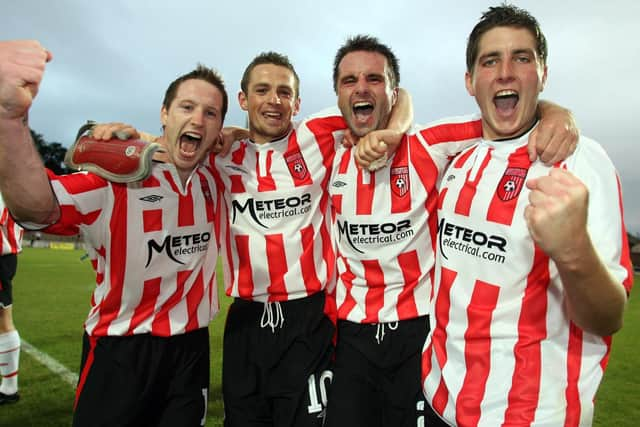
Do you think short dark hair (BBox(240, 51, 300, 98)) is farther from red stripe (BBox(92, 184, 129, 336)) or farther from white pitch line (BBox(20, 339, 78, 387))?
white pitch line (BBox(20, 339, 78, 387))

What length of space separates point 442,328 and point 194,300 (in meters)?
1.41

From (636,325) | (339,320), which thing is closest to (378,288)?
(339,320)

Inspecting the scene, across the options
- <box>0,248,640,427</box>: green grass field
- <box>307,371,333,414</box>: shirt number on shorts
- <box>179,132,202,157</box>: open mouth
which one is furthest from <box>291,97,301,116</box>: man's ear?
<box>0,248,640,427</box>: green grass field

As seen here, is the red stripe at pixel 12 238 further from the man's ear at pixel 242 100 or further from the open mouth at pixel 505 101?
the open mouth at pixel 505 101

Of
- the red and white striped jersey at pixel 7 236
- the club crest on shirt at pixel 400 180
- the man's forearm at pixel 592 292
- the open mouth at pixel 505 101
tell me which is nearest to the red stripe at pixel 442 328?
the man's forearm at pixel 592 292

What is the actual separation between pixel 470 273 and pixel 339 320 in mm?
943

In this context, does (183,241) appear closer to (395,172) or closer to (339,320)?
(339,320)

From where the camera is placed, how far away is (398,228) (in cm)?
254

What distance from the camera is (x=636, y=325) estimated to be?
32.6 ft

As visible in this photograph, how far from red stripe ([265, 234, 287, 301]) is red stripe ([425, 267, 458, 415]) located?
99 centimetres

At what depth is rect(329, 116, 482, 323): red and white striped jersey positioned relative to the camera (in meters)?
2.52

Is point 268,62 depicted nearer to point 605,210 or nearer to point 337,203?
point 337,203

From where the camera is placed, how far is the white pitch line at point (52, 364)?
5.16 metres

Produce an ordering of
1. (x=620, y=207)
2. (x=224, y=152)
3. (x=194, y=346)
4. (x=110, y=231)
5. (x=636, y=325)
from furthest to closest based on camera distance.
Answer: (x=636, y=325), (x=224, y=152), (x=194, y=346), (x=110, y=231), (x=620, y=207)
